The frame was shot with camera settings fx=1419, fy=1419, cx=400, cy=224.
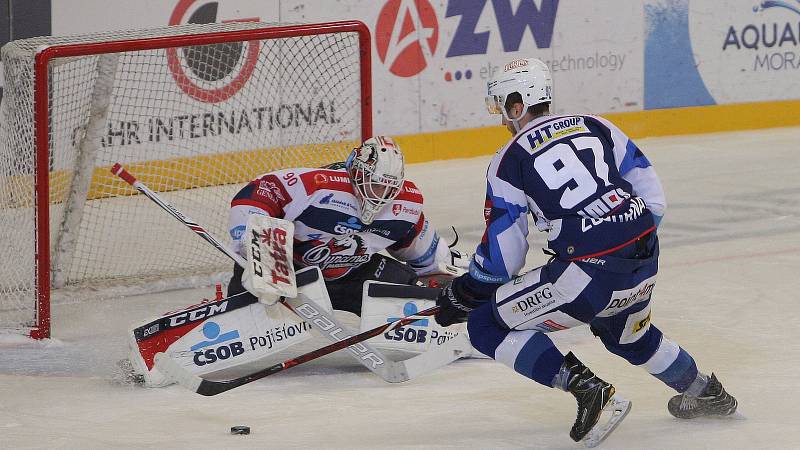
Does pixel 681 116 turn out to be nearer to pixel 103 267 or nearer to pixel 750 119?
pixel 750 119

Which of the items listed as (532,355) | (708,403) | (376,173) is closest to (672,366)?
(708,403)

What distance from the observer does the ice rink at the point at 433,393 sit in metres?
3.72

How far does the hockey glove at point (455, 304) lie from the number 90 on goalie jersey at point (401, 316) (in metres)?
0.68

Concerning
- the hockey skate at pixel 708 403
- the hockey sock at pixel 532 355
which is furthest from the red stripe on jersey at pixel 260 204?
the hockey skate at pixel 708 403

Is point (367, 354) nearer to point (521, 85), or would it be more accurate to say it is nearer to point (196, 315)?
point (196, 315)

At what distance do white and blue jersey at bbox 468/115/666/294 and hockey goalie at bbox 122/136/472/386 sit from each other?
0.78 meters

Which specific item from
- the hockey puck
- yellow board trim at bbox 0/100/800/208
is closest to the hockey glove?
the hockey puck

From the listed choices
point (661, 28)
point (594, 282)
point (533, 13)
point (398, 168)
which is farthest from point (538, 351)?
point (661, 28)

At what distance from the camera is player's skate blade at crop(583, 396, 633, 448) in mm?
3525

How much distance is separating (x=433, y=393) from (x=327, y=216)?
0.68 metres

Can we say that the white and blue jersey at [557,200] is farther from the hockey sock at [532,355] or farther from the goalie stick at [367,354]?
the goalie stick at [367,354]

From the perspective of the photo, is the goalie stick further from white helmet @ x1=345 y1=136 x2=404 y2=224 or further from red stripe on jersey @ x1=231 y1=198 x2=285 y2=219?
white helmet @ x1=345 y1=136 x2=404 y2=224

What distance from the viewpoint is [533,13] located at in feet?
28.5

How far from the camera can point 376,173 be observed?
4301mm
